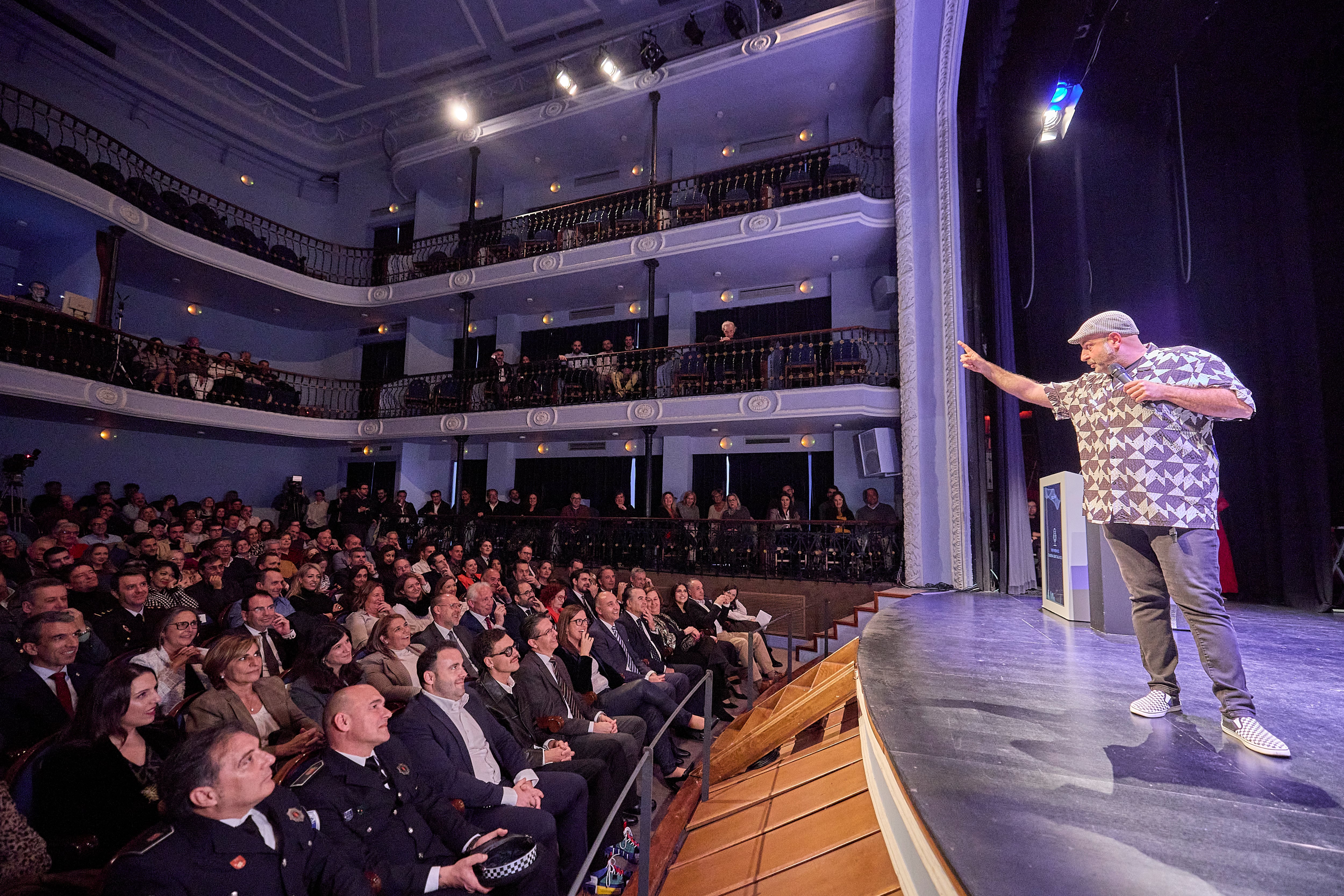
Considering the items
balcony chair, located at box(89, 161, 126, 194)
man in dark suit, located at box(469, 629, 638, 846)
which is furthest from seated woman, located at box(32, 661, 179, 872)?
balcony chair, located at box(89, 161, 126, 194)

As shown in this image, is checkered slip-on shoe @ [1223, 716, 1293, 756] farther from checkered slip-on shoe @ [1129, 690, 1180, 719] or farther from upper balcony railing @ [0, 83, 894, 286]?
upper balcony railing @ [0, 83, 894, 286]

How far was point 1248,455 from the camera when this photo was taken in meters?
5.25

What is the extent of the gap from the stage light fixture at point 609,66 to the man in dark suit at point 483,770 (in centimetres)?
1023

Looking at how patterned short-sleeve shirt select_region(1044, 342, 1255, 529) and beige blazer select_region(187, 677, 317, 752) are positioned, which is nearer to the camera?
patterned short-sleeve shirt select_region(1044, 342, 1255, 529)

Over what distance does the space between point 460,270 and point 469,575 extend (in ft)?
21.1

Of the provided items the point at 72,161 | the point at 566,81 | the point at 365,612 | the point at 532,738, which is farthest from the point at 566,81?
the point at 532,738

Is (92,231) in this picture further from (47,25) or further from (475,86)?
(475,86)

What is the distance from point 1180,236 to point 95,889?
722cm

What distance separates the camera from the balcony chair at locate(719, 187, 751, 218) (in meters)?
9.70

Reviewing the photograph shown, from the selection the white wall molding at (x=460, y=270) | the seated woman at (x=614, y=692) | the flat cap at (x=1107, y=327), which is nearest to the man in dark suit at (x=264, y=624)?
the seated woman at (x=614, y=692)

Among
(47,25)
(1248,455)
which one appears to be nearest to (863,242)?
(1248,455)

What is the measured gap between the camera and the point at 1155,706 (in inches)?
80.7

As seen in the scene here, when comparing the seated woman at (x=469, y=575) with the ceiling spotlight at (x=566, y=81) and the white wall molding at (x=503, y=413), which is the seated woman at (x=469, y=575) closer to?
the white wall molding at (x=503, y=413)

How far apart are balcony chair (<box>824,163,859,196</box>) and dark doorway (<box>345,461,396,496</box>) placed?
913 cm
